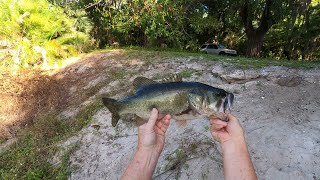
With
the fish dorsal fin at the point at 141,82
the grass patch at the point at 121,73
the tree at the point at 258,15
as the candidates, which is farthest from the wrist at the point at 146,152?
the tree at the point at 258,15

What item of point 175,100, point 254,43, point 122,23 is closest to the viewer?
point 175,100

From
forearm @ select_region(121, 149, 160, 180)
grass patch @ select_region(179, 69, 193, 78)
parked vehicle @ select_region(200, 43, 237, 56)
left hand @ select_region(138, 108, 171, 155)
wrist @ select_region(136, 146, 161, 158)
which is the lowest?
parked vehicle @ select_region(200, 43, 237, 56)

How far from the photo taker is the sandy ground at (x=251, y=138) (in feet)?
14.1

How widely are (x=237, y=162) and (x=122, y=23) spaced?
1146 centimetres

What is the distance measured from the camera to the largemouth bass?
2238mm

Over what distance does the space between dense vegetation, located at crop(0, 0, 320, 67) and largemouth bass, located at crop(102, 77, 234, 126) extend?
360 inches

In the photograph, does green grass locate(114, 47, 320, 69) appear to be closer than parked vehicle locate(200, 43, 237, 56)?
Yes

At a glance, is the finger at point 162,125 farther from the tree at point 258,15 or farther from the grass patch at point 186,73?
the tree at point 258,15

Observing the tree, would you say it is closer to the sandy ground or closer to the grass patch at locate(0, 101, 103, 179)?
the sandy ground

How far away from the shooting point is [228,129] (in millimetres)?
2211

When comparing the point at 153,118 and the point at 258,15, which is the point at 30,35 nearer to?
the point at 153,118

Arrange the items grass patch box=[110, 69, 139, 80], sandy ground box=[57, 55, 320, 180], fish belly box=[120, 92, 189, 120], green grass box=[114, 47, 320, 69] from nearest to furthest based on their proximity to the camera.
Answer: fish belly box=[120, 92, 189, 120] → sandy ground box=[57, 55, 320, 180] → green grass box=[114, 47, 320, 69] → grass patch box=[110, 69, 139, 80]

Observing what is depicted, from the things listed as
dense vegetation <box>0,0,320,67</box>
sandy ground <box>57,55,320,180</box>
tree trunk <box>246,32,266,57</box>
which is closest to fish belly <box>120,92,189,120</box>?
sandy ground <box>57,55,320,180</box>

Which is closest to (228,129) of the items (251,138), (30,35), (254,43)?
(251,138)
